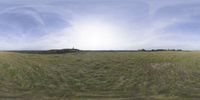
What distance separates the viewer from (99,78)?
5381 cm

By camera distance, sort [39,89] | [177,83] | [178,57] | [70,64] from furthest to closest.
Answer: [178,57] < [70,64] < [177,83] < [39,89]

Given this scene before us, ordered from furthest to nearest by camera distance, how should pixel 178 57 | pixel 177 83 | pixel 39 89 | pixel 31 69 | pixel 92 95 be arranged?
pixel 178 57 < pixel 31 69 < pixel 177 83 < pixel 39 89 < pixel 92 95

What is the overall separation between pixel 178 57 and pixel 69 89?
29.8 metres

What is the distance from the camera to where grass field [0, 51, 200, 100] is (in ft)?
147

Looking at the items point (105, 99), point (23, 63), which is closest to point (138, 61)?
point (23, 63)

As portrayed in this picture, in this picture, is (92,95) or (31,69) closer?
(92,95)

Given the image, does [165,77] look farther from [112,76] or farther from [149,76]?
[112,76]

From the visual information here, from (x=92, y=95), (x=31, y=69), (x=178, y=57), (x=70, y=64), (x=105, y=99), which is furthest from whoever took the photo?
(x=178, y=57)

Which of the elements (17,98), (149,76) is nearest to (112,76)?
(149,76)

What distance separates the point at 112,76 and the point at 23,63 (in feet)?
47.3

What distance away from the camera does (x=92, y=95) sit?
44.2 m

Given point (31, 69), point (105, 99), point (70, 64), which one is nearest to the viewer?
point (105, 99)

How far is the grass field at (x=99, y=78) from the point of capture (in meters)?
44.8

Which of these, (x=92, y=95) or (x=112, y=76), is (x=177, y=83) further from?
(x=92, y=95)
